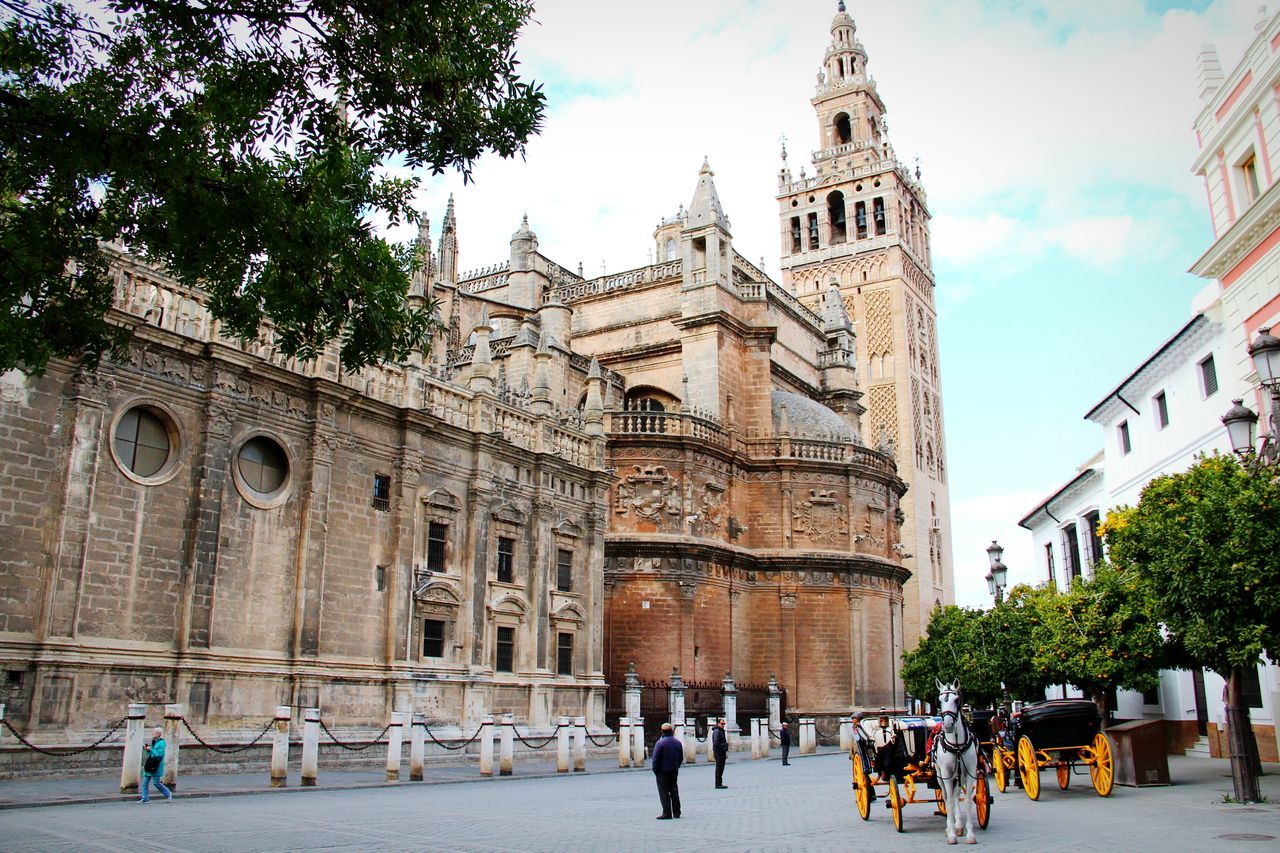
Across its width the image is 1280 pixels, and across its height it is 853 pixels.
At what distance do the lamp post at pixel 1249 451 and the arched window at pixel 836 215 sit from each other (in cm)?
5359

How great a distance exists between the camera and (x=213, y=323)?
17516 mm

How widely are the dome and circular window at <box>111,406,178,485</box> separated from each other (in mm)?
24249

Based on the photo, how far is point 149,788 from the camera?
1346cm

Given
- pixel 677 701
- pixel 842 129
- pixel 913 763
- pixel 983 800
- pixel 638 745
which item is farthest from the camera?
pixel 842 129

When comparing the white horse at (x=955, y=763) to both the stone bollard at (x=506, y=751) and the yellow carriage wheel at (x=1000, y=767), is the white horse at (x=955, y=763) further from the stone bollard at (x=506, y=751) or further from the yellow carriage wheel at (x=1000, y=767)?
the stone bollard at (x=506, y=751)

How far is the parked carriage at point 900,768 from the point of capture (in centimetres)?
Result: 1145

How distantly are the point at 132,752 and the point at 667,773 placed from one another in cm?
700

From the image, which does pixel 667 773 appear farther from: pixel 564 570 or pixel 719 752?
pixel 564 570

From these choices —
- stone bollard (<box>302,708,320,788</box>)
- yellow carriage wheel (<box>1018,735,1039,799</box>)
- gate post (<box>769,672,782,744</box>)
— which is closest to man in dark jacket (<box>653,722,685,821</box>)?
yellow carriage wheel (<box>1018,735,1039,799</box>)

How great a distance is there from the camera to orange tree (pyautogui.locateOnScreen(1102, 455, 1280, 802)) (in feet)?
Answer: 42.3

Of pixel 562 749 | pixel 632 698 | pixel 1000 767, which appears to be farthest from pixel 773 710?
pixel 1000 767

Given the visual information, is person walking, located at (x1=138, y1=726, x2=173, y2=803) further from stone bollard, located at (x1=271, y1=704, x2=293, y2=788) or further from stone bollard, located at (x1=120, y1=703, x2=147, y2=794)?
stone bollard, located at (x1=271, y1=704, x2=293, y2=788)

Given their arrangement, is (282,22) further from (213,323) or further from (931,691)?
(931,691)

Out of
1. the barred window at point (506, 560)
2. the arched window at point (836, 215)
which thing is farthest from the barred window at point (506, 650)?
the arched window at point (836, 215)
